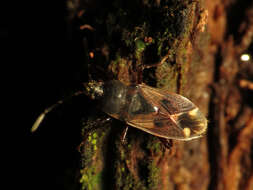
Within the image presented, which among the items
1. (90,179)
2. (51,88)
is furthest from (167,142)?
(51,88)

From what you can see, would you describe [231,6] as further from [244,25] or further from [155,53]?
[155,53]

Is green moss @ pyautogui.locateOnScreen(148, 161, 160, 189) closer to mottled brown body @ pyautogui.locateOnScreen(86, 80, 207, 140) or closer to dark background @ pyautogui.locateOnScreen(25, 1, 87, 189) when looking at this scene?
mottled brown body @ pyautogui.locateOnScreen(86, 80, 207, 140)

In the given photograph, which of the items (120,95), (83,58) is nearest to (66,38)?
(83,58)

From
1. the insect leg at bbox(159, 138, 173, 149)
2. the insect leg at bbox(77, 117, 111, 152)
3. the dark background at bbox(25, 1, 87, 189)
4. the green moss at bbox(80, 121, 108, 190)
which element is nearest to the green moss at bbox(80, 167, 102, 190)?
the green moss at bbox(80, 121, 108, 190)

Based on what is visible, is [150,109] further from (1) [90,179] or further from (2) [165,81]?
(1) [90,179]

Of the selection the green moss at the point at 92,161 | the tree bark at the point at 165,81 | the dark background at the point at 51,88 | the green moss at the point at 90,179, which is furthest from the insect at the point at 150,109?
the green moss at the point at 90,179

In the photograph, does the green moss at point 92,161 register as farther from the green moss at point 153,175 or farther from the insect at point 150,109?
the green moss at point 153,175
